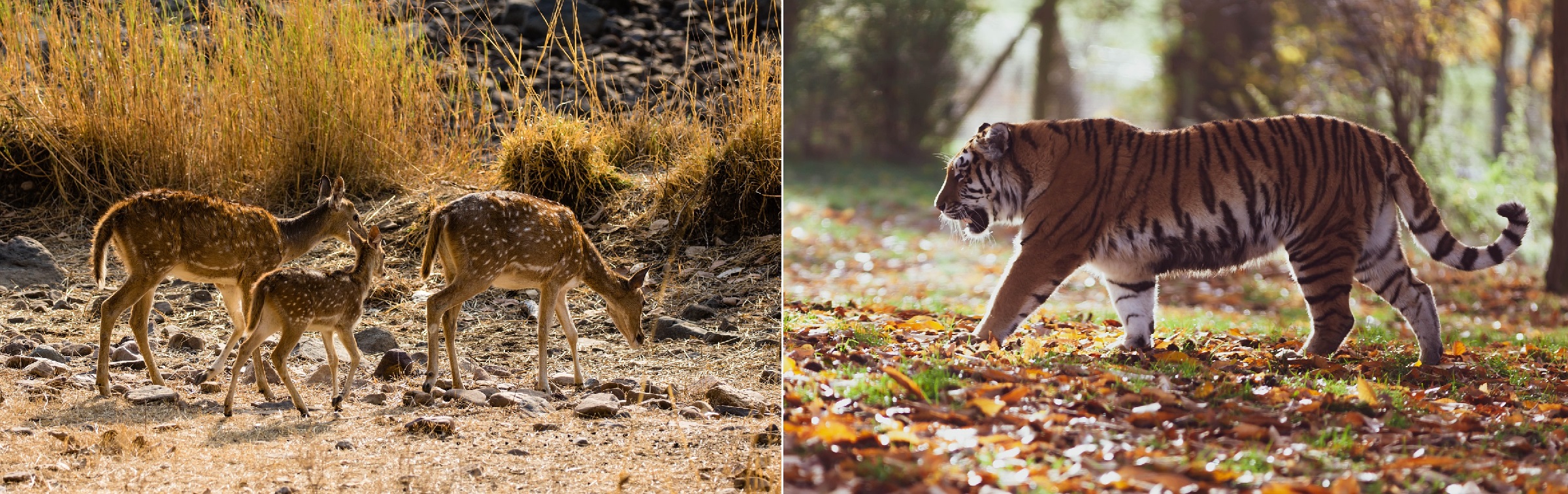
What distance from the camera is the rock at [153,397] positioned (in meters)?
5.23

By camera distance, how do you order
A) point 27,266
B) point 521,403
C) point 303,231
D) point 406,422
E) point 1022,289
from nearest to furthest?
point 1022,289
point 406,422
point 521,403
point 303,231
point 27,266

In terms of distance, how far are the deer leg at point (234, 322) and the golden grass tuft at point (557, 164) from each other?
101 inches

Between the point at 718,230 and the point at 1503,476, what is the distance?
5.29 metres

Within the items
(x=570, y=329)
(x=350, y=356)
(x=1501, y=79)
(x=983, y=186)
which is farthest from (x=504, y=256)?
(x=1501, y=79)

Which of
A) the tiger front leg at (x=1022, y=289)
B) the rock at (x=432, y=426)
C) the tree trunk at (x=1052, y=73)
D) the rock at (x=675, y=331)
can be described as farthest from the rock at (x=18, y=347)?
the tree trunk at (x=1052, y=73)

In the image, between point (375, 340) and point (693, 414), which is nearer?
point (693, 414)

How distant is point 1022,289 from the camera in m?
3.84

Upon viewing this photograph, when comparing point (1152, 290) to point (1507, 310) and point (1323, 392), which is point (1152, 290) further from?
point (1507, 310)

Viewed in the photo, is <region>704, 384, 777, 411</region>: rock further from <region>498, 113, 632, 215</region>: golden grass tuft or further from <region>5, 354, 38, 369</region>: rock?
<region>5, 354, 38, 369</region>: rock

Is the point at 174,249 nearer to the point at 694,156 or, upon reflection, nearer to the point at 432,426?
the point at 432,426

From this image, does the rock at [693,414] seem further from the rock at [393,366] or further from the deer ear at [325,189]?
the deer ear at [325,189]

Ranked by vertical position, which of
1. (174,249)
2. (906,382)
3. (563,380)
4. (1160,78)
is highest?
(906,382)

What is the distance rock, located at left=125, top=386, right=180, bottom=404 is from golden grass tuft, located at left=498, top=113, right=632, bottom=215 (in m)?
3.16

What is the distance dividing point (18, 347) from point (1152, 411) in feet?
17.7
